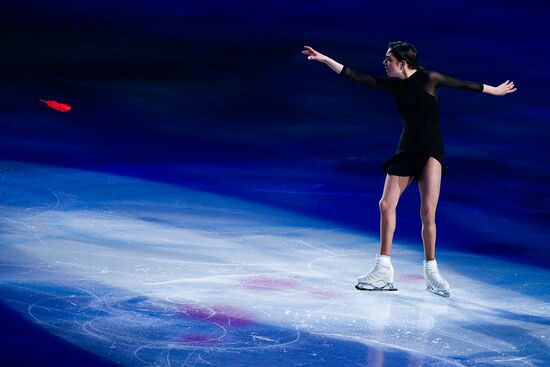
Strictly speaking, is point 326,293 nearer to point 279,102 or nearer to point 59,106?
point 279,102

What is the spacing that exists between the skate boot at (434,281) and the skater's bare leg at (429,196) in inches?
2.0

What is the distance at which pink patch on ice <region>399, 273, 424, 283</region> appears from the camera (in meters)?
5.63

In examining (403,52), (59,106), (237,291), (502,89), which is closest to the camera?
(237,291)

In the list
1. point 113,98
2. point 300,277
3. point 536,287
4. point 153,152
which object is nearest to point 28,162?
point 153,152

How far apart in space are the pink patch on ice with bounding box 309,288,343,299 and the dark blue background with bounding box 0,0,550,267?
1716mm

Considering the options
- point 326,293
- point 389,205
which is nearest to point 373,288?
point 326,293

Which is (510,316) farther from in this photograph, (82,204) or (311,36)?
(311,36)

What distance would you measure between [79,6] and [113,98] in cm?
207

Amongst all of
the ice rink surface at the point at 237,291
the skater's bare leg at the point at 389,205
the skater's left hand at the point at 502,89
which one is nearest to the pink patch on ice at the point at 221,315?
the ice rink surface at the point at 237,291

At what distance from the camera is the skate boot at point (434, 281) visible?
17.3ft

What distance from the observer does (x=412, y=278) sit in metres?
5.68

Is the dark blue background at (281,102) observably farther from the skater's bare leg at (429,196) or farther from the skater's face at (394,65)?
the skater's face at (394,65)

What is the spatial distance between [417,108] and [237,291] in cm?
137

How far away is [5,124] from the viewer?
31.6 ft
